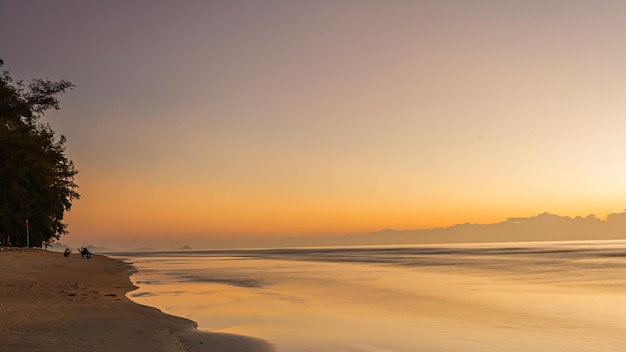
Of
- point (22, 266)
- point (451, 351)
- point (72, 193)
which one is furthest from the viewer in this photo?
point (72, 193)

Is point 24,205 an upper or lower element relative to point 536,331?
upper

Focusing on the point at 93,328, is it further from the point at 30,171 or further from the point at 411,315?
the point at 30,171

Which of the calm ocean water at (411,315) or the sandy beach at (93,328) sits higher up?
the sandy beach at (93,328)

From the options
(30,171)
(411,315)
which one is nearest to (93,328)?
(411,315)

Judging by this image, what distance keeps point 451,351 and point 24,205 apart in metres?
60.0

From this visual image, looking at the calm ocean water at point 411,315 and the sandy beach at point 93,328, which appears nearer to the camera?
the sandy beach at point 93,328

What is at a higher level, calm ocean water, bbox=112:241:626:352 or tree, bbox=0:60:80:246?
tree, bbox=0:60:80:246

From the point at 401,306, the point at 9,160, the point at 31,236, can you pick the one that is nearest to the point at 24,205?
the point at 31,236

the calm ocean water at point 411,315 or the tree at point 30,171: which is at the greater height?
the tree at point 30,171

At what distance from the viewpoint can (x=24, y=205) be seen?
6112cm

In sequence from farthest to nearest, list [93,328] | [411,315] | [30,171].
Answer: [30,171]
[411,315]
[93,328]

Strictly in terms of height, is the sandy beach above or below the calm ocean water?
above

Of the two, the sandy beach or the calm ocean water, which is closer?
the sandy beach

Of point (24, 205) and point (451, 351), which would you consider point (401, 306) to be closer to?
point (451, 351)
